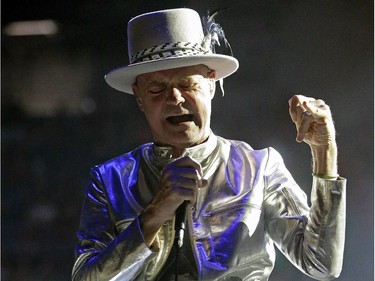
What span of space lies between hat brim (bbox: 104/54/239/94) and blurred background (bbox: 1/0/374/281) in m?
0.56

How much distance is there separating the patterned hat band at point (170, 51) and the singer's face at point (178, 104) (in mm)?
34

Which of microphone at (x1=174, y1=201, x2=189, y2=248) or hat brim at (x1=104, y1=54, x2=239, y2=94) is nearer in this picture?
microphone at (x1=174, y1=201, x2=189, y2=248)

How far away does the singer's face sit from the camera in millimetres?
1604

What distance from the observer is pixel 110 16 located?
2.46 meters

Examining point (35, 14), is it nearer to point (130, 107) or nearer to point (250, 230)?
point (130, 107)

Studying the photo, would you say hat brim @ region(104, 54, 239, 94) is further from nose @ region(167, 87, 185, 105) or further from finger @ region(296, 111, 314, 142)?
finger @ region(296, 111, 314, 142)

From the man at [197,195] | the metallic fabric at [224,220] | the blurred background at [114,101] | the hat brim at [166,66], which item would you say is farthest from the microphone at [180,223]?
the blurred background at [114,101]

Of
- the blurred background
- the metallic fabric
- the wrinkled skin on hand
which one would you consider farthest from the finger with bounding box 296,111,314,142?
the blurred background

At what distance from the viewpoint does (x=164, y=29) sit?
168 cm

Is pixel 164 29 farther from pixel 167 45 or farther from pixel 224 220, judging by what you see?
pixel 224 220

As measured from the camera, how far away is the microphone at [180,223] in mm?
1417

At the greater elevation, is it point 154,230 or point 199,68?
point 199,68

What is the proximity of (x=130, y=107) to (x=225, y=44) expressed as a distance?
67 centimetres

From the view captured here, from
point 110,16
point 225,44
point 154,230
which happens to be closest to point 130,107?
point 110,16
